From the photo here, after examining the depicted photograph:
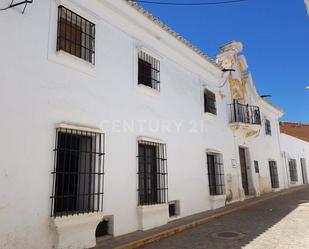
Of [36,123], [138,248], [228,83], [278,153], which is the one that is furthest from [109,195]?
[278,153]

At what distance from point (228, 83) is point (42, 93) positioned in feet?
32.3

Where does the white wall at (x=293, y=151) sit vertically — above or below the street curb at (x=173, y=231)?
above

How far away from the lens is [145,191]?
7.75 m

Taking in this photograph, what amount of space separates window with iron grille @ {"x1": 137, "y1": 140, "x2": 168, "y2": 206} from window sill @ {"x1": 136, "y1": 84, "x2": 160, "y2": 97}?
4.57 ft

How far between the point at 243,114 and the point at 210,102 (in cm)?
282

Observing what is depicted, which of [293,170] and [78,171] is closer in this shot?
[78,171]

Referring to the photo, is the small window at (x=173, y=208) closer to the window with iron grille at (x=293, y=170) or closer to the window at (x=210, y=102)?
the window at (x=210, y=102)

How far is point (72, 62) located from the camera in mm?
6156

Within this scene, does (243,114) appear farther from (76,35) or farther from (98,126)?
(76,35)

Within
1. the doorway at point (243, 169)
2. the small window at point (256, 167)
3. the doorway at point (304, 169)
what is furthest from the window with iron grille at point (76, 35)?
the doorway at point (304, 169)

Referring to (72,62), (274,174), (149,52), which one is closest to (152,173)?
(149,52)

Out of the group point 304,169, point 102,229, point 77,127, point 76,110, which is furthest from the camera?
point 304,169

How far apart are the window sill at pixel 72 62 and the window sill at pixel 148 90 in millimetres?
1625

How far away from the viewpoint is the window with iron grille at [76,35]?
6.30 m
